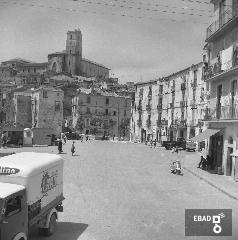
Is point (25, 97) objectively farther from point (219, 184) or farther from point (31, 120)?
point (219, 184)

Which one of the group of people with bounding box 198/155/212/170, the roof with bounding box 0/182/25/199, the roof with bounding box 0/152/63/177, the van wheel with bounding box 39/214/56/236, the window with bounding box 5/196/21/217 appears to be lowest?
the van wheel with bounding box 39/214/56/236

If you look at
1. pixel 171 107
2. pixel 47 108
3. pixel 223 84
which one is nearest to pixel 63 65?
pixel 47 108

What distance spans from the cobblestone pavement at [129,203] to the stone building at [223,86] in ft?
11.0

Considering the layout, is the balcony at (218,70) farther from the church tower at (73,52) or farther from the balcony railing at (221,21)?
the church tower at (73,52)

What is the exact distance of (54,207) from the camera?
11.4 m

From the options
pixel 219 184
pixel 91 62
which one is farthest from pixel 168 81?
pixel 91 62

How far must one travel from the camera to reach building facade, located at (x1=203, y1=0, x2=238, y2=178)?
1009 inches

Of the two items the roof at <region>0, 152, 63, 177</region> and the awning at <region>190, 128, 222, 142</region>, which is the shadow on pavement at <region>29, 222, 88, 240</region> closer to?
the roof at <region>0, 152, 63, 177</region>

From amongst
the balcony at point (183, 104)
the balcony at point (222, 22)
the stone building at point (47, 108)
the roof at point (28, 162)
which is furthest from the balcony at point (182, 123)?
the roof at point (28, 162)

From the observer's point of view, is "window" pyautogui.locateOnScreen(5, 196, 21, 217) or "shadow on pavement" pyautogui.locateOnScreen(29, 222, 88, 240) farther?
"shadow on pavement" pyautogui.locateOnScreen(29, 222, 88, 240)

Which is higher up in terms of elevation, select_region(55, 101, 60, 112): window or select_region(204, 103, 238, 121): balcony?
select_region(55, 101, 60, 112): window

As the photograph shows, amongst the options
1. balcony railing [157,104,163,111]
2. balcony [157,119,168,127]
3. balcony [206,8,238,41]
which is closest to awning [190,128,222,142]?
balcony [206,8,238,41]

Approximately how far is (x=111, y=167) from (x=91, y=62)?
141m

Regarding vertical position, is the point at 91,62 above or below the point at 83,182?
above
